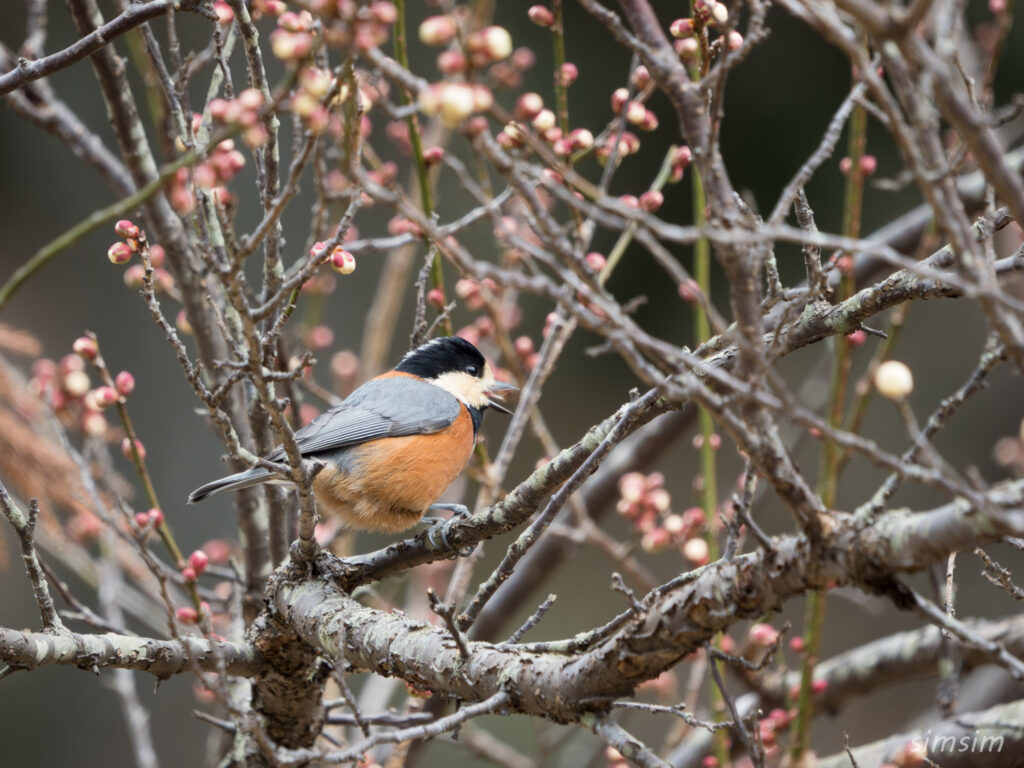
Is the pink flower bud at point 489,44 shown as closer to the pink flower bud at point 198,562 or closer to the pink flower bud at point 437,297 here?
the pink flower bud at point 437,297

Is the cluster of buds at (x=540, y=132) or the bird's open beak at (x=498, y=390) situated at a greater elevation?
the cluster of buds at (x=540, y=132)

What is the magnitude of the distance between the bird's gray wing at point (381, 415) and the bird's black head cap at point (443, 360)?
0.20 ft

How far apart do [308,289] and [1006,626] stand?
2.31m

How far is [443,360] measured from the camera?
10.3 ft

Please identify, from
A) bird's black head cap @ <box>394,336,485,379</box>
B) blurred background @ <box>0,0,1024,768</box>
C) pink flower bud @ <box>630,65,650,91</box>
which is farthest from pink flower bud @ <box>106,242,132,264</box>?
blurred background @ <box>0,0,1024,768</box>

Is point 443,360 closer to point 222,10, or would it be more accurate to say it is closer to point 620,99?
point 620,99

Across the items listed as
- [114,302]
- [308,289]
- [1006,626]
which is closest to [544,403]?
[114,302]

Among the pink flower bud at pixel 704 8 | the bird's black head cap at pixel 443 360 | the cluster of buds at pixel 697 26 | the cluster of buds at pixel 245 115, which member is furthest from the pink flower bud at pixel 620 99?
the cluster of buds at pixel 245 115

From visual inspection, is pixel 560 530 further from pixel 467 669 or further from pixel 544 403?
pixel 544 403

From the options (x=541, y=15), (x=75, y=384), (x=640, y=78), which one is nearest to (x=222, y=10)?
(x=541, y=15)

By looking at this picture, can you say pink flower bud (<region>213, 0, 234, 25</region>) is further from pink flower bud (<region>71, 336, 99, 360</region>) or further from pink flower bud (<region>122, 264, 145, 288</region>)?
pink flower bud (<region>71, 336, 99, 360</region>)

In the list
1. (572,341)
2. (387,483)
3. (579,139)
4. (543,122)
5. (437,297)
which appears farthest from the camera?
(572,341)

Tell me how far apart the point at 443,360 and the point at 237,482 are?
3.22ft

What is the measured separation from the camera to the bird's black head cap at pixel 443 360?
10.00 feet
